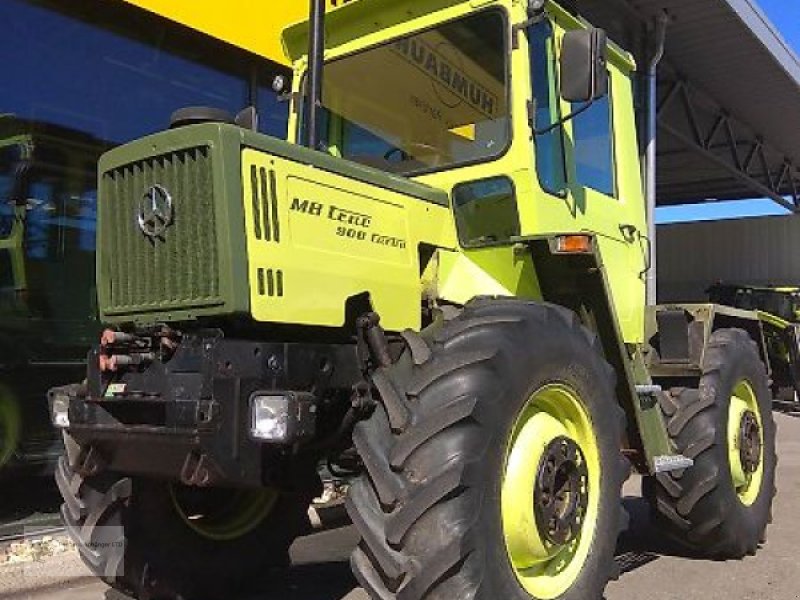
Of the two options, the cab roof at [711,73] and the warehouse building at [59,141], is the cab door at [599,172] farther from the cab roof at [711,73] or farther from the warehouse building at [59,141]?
the warehouse building at [59,141]

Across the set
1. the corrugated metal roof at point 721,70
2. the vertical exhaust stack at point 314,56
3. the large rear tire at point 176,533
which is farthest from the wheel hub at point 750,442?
the corrugated metal roof at point 721,70

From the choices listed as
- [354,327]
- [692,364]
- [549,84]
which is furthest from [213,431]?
[692,364]

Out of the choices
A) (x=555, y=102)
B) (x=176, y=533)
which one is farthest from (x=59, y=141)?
(x=555, y=102)

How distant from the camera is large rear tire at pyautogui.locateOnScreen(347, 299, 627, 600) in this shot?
3.23m

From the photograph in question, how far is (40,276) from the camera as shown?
648cm

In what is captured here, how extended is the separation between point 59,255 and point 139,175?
3027mm

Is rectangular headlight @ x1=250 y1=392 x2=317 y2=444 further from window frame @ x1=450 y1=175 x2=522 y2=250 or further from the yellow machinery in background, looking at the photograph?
the yellow machinery in background

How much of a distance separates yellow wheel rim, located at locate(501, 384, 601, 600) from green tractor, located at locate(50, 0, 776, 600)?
12 mm

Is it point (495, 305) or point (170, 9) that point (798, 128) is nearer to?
point (170, 9)

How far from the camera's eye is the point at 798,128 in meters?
19.7

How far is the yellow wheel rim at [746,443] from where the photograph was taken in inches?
230

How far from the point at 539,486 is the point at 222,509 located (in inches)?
68.9

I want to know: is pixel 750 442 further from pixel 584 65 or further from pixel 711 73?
pixel 711 73

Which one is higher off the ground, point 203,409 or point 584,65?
point 584,65
